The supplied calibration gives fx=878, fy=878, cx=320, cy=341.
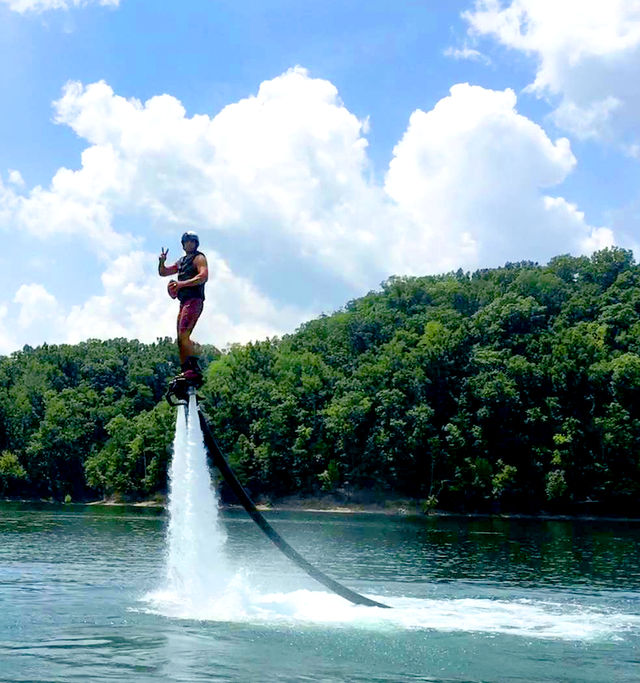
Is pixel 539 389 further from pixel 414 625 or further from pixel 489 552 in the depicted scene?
pixel 414 625

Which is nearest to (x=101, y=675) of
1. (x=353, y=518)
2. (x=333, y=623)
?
(x=333, y=623)

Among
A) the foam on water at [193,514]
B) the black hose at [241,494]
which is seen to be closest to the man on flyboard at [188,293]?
the black hose at [241,494]

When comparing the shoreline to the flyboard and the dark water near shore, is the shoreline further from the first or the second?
the flyboard

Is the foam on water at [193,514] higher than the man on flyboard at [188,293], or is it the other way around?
the man on flyboard at [188,293]

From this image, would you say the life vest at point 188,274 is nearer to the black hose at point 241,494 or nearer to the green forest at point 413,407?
the black hose at point 241,494

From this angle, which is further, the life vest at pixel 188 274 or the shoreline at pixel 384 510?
the shoreline at pixel 384 510

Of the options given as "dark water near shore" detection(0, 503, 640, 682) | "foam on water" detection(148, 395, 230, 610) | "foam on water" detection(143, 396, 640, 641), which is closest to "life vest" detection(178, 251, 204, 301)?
"foam on water" detection(143, 396, 640, 641)

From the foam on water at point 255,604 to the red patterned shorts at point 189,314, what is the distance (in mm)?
2663

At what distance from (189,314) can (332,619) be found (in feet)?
40.2

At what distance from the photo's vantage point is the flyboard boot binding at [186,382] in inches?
747

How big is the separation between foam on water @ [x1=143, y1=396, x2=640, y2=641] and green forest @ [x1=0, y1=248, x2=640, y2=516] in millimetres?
71604

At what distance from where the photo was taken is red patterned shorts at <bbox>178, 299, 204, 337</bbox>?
18.9m

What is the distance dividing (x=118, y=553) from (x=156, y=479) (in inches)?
2749

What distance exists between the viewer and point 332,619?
87.2 ft
